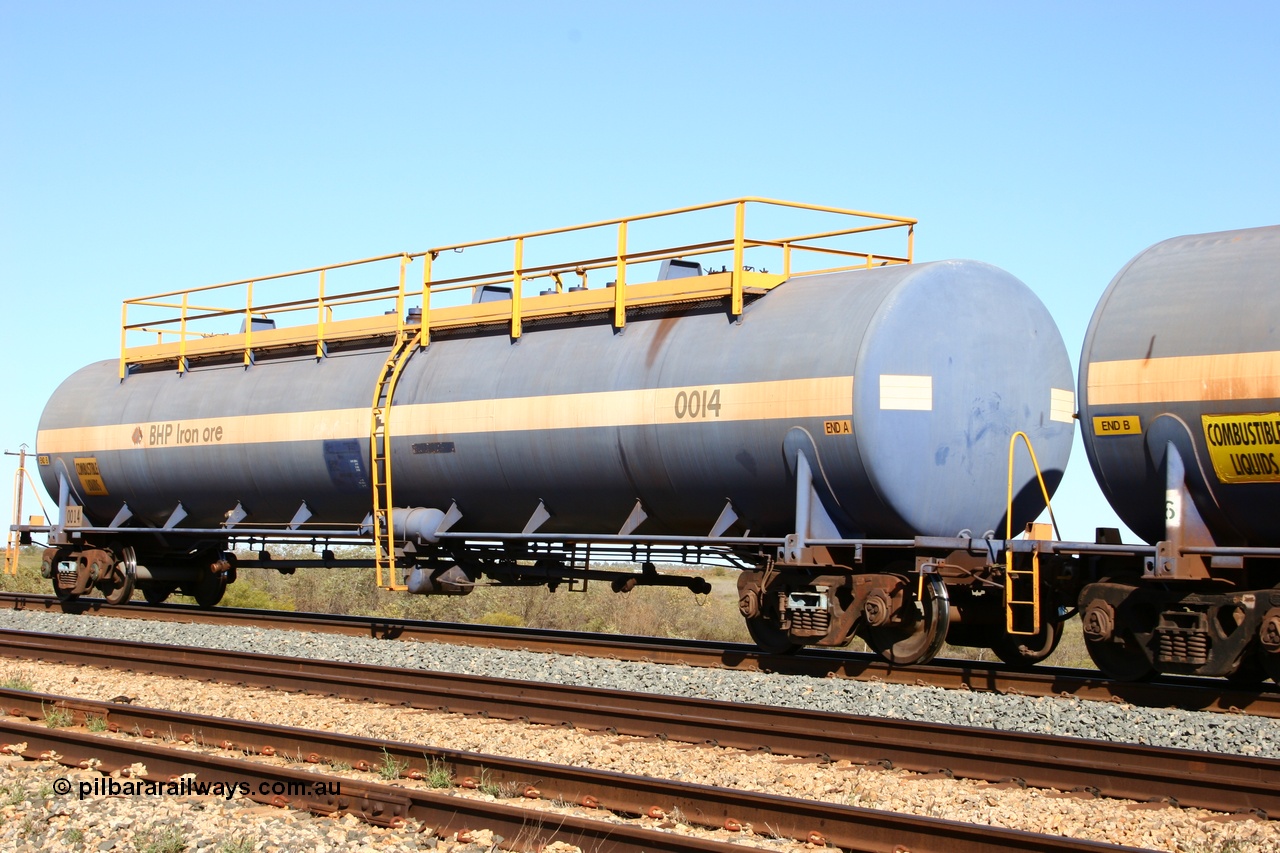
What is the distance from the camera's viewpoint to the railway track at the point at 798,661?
11531mm

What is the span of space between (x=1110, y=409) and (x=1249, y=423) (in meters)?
1.23

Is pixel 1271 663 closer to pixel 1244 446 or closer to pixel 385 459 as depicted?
pixel 1244 446

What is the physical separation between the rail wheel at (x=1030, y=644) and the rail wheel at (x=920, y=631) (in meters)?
1.04

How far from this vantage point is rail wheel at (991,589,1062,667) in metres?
13.9

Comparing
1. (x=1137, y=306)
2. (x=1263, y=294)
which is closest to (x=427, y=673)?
(x=1137, y=306)

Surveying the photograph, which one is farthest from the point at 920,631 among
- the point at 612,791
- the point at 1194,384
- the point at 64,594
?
the point at 64,594

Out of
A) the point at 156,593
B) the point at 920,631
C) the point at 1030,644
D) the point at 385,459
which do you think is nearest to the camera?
the point at 920,631

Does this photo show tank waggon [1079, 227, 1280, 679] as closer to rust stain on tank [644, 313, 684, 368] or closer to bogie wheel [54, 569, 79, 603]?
rust stain on tank [644, 313, 684, 368]

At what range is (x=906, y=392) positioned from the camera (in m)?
13.0

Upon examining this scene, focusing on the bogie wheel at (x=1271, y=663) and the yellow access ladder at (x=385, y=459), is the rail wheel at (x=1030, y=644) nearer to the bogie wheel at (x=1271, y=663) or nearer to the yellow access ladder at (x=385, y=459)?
the bogie wheel at (x=1271, y=663)

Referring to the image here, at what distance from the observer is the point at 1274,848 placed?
703 cm

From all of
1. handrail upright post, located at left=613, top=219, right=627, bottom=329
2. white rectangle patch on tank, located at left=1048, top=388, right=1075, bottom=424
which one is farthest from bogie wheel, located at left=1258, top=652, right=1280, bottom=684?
handrail upright post, located at left=613, top=219, right=627, bottom=329

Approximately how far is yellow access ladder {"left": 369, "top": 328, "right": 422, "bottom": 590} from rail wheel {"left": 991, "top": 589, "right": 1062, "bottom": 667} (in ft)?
26.3

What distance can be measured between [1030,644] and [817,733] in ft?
18.1
